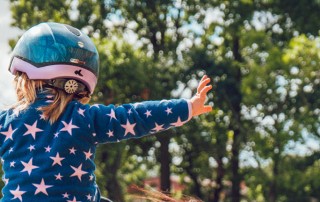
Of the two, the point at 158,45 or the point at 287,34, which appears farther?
Answer: the point at 158,45

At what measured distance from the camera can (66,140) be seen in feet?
9.27

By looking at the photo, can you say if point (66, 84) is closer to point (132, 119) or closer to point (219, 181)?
point (132, 119)

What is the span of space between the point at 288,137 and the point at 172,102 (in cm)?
1819

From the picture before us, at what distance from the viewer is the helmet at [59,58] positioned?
2982 mm

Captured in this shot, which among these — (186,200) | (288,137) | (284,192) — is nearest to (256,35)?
(288,137)

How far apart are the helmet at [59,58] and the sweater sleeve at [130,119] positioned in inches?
8.3

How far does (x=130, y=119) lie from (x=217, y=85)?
22.5 meters

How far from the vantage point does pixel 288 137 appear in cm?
2062

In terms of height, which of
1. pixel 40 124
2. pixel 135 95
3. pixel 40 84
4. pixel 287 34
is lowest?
pixel 40 124

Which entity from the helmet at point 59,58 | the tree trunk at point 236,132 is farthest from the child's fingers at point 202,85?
the tree trunk at point 236,132

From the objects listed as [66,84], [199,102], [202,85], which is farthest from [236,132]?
[66,84]

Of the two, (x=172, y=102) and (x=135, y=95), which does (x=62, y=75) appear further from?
(x=135, y=95)

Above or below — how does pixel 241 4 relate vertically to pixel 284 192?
above

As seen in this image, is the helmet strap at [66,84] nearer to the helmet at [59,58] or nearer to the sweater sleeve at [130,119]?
the helmet at [59,58]
